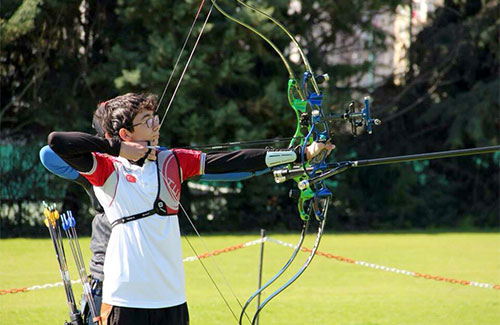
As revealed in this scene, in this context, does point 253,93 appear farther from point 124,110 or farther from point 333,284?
point 124,110

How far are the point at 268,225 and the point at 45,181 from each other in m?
3.89

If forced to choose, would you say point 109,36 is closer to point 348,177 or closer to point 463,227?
point 348,177

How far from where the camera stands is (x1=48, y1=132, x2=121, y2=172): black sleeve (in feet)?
9.08

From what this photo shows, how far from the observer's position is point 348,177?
13922 mm

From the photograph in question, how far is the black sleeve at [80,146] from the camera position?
277 cm

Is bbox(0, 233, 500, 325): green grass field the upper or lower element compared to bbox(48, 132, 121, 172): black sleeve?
lower

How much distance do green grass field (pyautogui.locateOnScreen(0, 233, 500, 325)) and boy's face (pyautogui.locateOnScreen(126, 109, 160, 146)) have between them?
10.5 ft

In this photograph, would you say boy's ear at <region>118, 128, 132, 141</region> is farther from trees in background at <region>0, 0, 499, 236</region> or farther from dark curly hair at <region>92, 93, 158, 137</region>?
trees in background at <region>0, 0, 499, 236</region>

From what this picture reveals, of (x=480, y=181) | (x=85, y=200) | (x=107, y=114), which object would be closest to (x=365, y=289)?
(x=107, y=114)

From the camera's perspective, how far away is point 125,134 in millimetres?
3027

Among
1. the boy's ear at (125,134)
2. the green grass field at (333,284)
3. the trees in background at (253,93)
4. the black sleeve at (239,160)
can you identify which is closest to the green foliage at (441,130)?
the trees in background at (253,93)

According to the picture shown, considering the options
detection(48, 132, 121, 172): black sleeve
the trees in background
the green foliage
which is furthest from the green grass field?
detection(48, 132, 121, 172): black sleeve

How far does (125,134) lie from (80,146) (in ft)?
0.91

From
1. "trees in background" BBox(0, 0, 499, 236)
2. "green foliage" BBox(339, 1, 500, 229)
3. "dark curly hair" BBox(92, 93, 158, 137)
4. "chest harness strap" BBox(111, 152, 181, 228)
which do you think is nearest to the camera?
"chest harness strap" BBox(111, 152, 181, 228)
